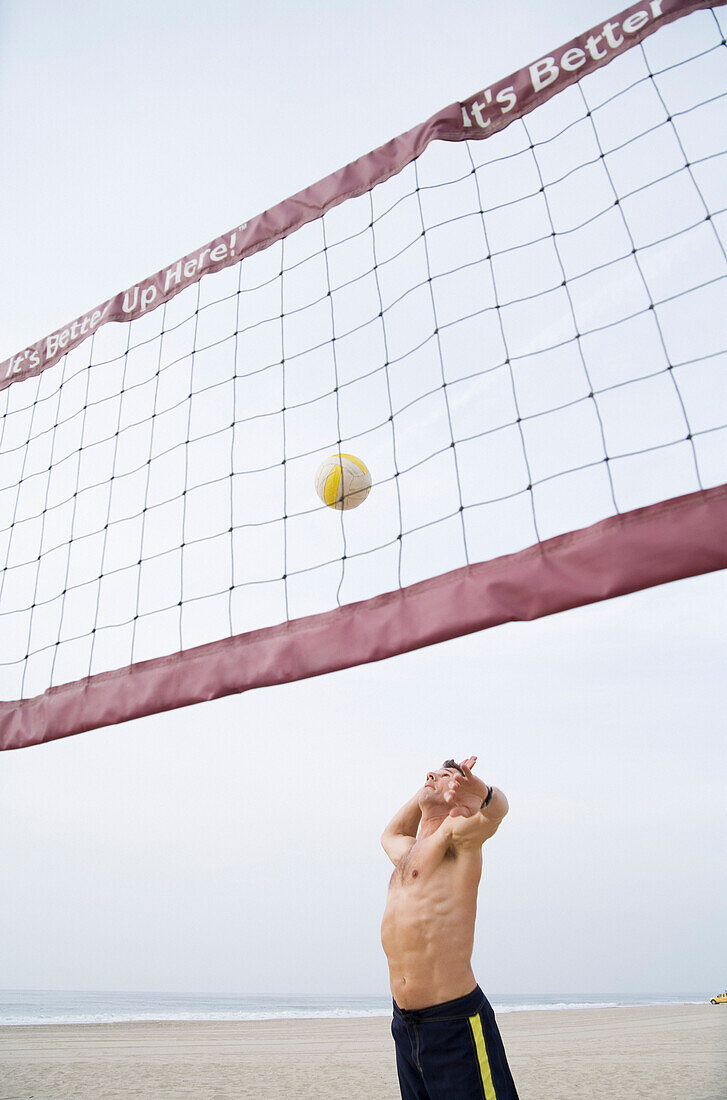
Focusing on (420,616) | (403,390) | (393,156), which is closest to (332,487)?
(403,390)

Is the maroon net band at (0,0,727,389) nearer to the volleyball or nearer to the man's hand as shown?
the volleyball

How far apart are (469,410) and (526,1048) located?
27.4 feet

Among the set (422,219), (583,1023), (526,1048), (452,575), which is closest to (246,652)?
(452,575)

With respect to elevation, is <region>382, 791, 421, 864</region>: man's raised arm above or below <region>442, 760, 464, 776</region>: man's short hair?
below

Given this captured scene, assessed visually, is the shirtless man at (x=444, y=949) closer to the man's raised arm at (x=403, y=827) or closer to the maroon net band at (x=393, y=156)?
the man's raised arm at (x=403, y=827)

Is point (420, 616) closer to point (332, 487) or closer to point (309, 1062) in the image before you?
point (332, 487)

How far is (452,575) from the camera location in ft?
6.31

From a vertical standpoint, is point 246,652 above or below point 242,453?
below

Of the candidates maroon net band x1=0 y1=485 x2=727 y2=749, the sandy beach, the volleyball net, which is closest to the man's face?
the volleyball net

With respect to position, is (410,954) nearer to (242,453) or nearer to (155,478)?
(155,478)

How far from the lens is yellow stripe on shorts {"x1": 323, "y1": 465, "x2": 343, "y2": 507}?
3.47m

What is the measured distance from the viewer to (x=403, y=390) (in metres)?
2.90

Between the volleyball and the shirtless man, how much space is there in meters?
1.24

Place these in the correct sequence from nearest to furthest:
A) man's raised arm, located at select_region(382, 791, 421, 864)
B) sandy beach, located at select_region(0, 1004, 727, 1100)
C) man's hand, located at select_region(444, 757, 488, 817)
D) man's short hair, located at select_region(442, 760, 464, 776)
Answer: man's hand, located at select_region(444, 757, 488, 817) < man's short hair, located at select_region(442, 760, 464, 776) < man's raised arm, located at select_region(382, 791, 421, 864) < sandy beach, located at select_region(0, 1004, 727, 1100)
